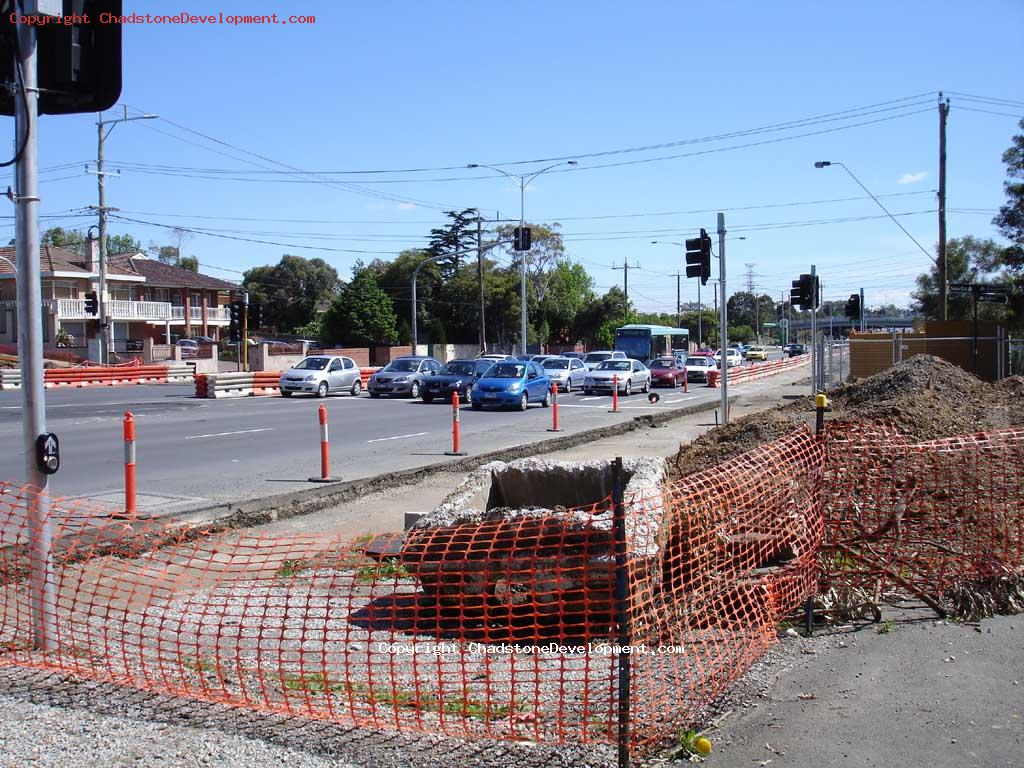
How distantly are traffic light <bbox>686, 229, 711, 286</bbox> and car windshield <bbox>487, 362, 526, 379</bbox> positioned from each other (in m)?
11.4

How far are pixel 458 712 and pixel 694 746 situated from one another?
1093 mm

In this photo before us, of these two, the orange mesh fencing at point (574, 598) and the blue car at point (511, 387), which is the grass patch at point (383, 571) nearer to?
the orange mesh fencing at point (574, 598)

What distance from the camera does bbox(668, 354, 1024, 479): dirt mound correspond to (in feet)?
40.6

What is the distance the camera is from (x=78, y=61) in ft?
18.5

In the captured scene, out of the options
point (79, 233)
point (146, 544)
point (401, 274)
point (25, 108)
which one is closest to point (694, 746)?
point (25, 108)

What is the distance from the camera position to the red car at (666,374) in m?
45.0

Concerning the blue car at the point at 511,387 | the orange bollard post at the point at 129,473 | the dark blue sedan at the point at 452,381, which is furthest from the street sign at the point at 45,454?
the dark blue sedan at the point at 452,381

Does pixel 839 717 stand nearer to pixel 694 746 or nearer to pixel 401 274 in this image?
pixel 694 746

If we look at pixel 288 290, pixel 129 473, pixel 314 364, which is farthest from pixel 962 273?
pixel 288 290

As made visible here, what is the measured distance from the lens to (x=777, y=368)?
2477 inches

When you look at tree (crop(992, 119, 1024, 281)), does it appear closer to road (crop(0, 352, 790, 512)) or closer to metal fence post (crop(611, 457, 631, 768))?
road (crop(0, 352, 790, 512))

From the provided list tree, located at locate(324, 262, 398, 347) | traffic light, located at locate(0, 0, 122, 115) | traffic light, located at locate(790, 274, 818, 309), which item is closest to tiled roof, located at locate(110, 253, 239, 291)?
tree, located at locate(324, 262, 398, 347)

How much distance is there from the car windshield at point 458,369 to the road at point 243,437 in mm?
1911

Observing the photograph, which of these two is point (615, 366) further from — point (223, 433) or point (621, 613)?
point (621, 613)
